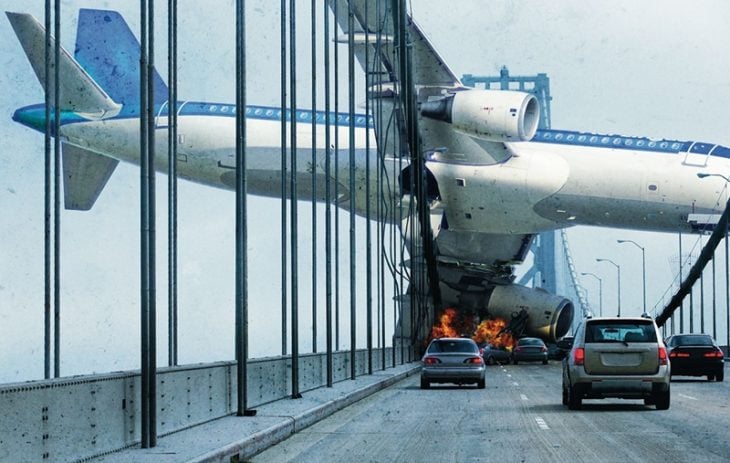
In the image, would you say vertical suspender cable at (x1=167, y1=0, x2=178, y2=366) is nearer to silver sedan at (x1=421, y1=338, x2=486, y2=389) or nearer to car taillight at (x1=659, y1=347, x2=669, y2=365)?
car taillight at (x1=659, y1=347, x2=669, y2=365)

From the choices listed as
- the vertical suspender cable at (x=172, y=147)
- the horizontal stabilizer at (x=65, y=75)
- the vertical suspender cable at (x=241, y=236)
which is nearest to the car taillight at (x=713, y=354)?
the horizontal stabilizer at (x=65, y=75)

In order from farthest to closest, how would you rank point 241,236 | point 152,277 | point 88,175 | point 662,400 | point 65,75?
point 88,175, point 65,75, point 662,400, point 241,236, point 152,277

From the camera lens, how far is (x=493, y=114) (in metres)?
62.9

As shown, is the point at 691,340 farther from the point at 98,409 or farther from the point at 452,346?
the point at 98,409

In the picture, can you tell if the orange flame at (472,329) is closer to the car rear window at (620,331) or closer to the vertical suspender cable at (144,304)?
the car rear window at (620,331)

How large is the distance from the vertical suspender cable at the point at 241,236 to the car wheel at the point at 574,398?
657cm

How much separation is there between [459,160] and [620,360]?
50.9 meters

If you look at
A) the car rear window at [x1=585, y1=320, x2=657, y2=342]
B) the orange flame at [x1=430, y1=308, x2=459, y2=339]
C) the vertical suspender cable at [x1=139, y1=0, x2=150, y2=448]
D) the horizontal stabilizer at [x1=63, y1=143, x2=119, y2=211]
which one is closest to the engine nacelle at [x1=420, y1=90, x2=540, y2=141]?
the horizontal stabilizer at [x1=63, y1=143, x2=119, y2=211]

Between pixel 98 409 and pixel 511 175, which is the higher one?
pixel 511 175

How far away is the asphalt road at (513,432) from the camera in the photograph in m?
15.9

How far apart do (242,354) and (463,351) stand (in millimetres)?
15541

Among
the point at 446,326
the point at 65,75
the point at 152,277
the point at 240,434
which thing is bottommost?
the point at 446,326

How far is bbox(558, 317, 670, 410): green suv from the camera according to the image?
24359mm

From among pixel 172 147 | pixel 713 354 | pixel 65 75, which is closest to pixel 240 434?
pixel 172 147
